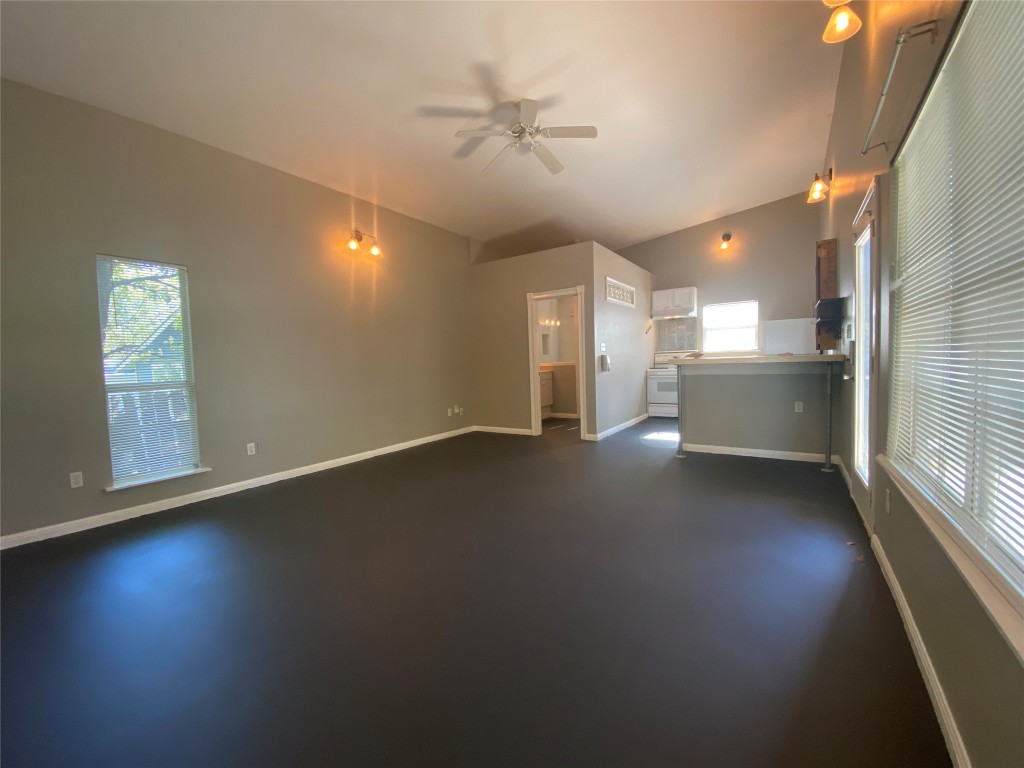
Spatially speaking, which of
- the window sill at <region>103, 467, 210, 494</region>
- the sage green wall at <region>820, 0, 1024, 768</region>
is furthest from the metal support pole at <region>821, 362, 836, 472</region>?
the window sill at <region>103, 467, 210, 494</region>

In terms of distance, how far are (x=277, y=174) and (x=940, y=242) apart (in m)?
5.05

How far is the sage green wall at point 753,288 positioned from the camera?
432 cm

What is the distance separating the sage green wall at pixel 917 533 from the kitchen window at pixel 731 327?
3.85m

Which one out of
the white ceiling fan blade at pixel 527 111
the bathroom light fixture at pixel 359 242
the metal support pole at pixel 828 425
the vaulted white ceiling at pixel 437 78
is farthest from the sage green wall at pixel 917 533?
the bathroom light fixture at pixel 359 242

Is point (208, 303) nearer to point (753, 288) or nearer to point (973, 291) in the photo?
point (973, 291)

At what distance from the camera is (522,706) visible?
1362mm

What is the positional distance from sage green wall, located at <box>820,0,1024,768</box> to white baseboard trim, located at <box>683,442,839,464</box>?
0.91 metres

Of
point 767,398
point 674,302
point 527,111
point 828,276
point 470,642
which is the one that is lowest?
point 470,642

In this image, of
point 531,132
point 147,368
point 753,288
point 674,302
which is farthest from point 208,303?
point 753,288

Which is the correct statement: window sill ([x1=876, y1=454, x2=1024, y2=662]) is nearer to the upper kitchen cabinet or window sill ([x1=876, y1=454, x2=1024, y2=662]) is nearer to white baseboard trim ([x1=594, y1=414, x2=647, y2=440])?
white baseboard trim ([x1=594, y1=414, x2=647, y2=440])

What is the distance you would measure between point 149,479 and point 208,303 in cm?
158

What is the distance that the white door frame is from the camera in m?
5.72

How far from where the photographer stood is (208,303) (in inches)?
147

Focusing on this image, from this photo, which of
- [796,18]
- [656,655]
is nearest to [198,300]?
[656,655]
